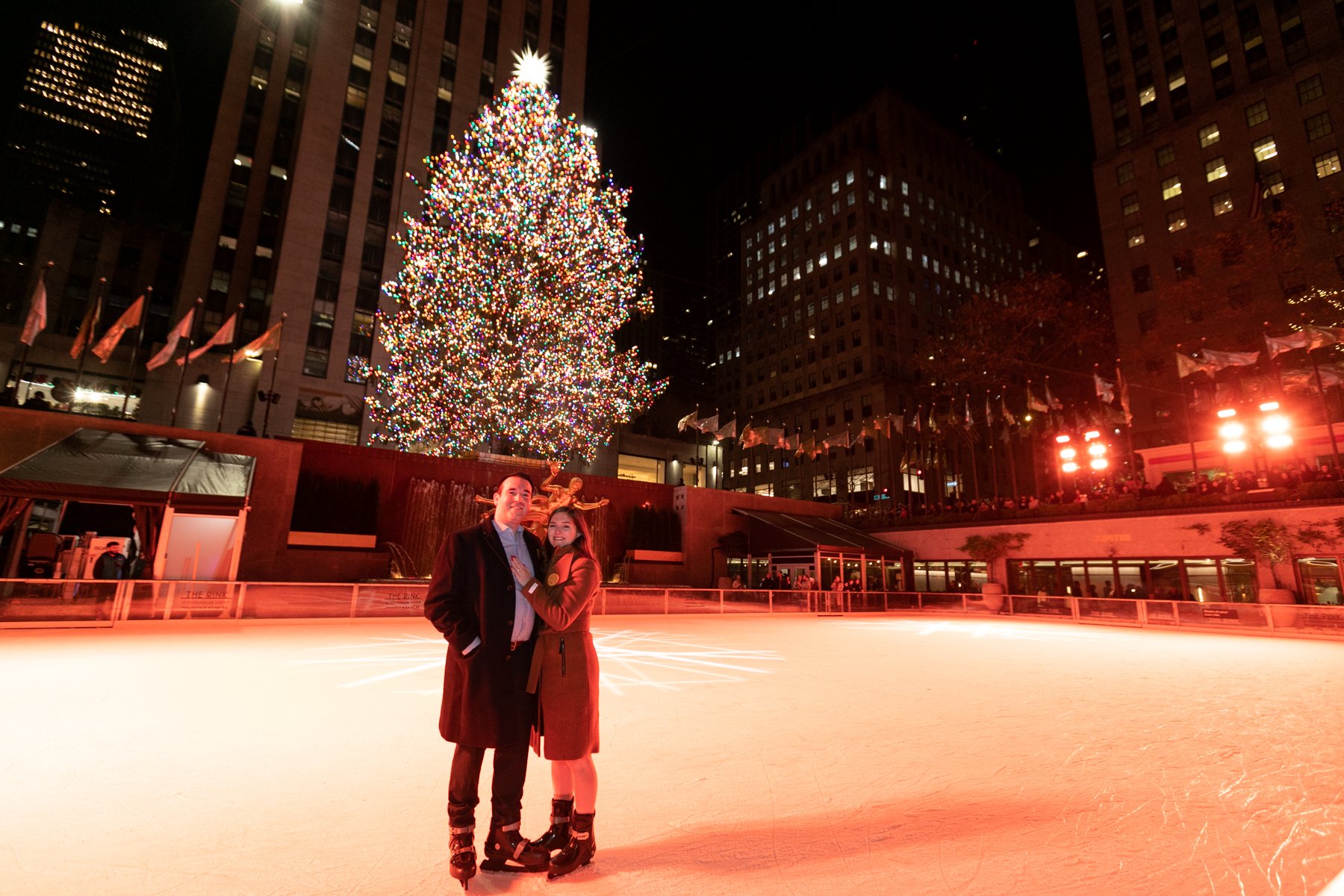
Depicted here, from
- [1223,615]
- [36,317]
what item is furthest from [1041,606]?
[36,317]

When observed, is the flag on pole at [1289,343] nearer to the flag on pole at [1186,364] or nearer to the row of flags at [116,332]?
the flag on pole at [1186,364]

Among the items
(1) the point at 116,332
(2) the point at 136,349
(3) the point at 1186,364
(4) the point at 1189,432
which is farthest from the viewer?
(4) the point at 1189,432

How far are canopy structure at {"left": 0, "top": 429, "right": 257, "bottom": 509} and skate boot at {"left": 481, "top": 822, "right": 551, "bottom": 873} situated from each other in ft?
54.0

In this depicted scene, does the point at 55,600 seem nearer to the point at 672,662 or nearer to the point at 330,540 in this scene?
the point at 330,540

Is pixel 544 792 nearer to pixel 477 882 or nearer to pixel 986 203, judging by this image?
pixel 477 882

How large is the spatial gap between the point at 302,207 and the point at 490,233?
58.2ft

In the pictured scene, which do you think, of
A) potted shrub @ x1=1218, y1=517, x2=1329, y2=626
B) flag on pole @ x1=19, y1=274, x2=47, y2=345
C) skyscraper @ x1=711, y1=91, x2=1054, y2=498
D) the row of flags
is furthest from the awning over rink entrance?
skyscraper @ x1=711, y1=91, x2=1054, y2=498

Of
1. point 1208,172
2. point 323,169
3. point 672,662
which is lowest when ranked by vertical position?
point 672,662

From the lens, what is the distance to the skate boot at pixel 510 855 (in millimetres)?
2920

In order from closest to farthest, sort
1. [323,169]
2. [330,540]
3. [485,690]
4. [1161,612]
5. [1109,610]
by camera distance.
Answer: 1. [485,690]
2. [1161,612]
3. [1109,610]
4. [330,540]
5. [323,169]

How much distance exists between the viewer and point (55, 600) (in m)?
11.4

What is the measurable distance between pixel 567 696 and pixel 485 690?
389mm

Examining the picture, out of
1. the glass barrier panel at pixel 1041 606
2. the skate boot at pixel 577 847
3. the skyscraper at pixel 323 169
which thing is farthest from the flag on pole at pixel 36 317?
the glass barrier panel at pixel 1041 606

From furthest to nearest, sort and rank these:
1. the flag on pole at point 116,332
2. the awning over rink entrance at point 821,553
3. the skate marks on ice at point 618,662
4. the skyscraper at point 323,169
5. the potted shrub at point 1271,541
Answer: the skyscraper at point 323,169 < the awning over rink entrance at point 821,553 < the potted shrub at point 1271,541 < the flag on pole at point 116,332 < the skate marks on ice at point 618,662
